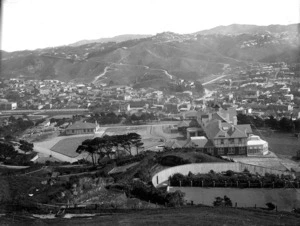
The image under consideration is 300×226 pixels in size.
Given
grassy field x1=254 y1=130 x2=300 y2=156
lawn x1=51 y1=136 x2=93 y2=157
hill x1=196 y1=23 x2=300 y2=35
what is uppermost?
hill x1=196 y1=23 x2=300 y2=35

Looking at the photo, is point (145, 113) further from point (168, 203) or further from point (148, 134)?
point (168, 203)

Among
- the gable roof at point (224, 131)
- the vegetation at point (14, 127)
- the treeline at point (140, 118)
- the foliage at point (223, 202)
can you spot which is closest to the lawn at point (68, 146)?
the vegetation at point (14, 127)

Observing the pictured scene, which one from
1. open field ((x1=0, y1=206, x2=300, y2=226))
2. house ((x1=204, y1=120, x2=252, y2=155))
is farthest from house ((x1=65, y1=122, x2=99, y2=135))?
open field ((x1=0, y1=206, x2=300, y2=226))

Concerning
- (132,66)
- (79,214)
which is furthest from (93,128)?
(132,66)

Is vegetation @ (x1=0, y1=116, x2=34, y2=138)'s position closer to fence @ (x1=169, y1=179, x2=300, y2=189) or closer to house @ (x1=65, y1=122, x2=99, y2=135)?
house @ (x1=65, y1=122, x2=99, y2=135)

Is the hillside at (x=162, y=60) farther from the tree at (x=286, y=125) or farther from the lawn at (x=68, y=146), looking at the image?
the lawn at (x=68, y=146)

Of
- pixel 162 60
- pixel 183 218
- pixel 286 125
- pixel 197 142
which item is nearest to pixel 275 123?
pixel 286 125
